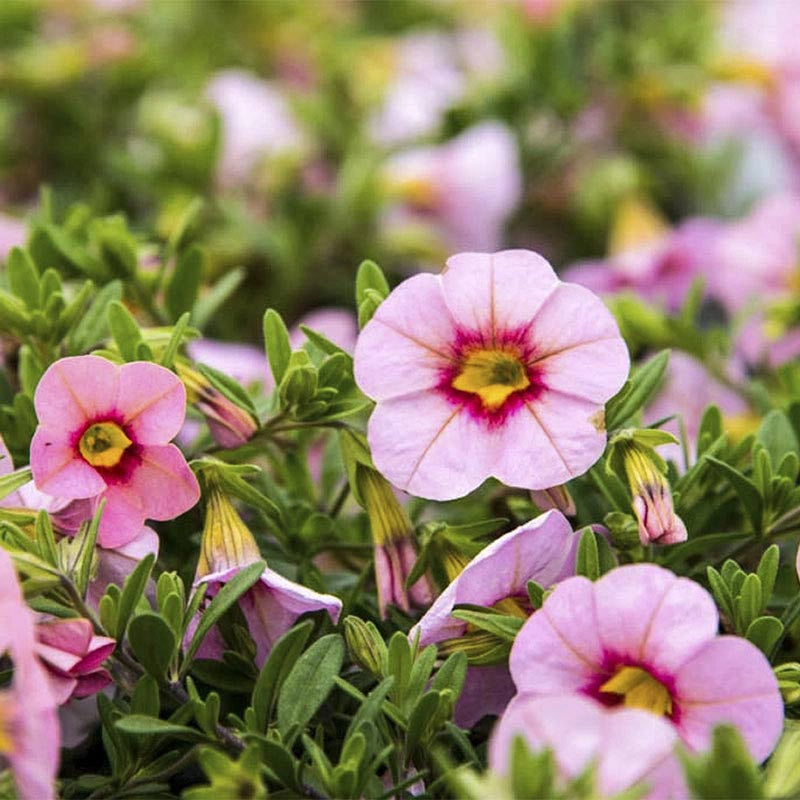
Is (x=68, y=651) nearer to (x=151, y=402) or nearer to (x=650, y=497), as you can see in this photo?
(x=151, y=402)

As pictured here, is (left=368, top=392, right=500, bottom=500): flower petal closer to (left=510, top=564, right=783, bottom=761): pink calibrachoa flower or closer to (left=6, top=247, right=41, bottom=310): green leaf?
(left=510, top=564, right=783, bottom=761): pink calibrachoa flower

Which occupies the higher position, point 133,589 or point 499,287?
point 499,287

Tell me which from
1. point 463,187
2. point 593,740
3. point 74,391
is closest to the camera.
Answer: point 593,740

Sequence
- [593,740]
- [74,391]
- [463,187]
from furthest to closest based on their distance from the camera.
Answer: [463,187] → [74,391] → [593,740]

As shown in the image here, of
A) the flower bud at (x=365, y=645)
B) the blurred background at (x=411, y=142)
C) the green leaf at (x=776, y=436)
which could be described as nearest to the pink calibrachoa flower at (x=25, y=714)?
the flower bud at (x=365, y=645)

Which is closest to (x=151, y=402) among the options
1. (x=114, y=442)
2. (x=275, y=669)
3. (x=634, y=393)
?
(x=114, y=442)

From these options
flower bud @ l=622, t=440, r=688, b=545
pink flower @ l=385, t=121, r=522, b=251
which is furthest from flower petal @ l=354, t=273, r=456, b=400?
pink flower @ l=385, t=121, r=522, b=251
